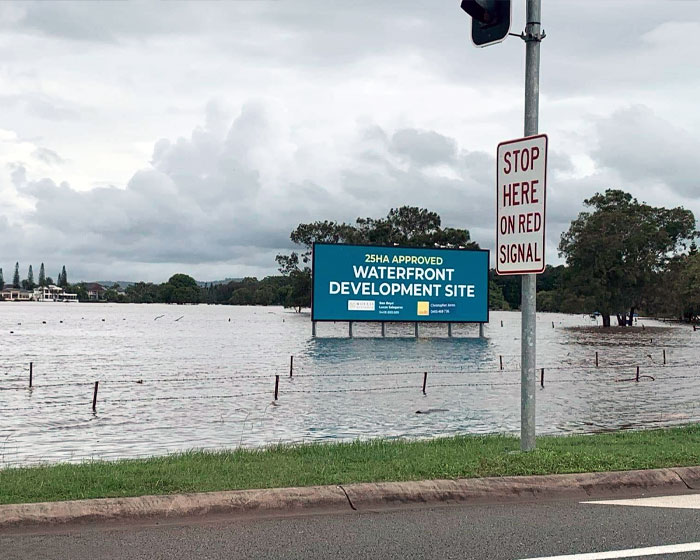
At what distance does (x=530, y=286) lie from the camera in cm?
951

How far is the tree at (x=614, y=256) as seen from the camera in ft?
351

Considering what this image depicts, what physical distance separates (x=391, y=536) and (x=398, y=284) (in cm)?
5799

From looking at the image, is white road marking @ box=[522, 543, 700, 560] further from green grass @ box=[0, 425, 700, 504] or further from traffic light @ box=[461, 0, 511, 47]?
traffic light @ box=[461, 0, 511, 47]

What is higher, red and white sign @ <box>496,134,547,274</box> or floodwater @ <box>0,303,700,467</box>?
red and white sign @ <box>496,134,547,274</box>

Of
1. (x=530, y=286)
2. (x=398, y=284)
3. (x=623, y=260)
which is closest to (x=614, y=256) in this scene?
(x=623, y=260)

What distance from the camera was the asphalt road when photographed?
20.3ft

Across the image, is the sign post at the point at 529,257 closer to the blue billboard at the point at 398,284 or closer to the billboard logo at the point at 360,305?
the blue billboard at the point at 398,284

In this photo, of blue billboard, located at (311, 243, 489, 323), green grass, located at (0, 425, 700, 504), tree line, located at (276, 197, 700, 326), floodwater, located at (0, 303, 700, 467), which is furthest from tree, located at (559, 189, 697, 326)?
green grass, located at (0, 425, 700, 504)

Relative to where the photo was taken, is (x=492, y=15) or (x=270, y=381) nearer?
(x=492, y=15)

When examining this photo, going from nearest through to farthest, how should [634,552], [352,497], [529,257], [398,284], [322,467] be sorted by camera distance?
[634,552], [352,497], [322,467], [529,257], [398,284]

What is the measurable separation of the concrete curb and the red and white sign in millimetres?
2282

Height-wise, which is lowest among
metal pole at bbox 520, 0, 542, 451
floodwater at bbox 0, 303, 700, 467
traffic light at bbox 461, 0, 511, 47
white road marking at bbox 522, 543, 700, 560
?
floodwater at bbox 0, 303, 700, 467

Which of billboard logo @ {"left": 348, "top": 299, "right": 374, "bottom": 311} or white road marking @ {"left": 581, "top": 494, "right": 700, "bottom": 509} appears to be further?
billboard logo @ {"left": 348, "top": 299, "right": 374, "bottom": 311}

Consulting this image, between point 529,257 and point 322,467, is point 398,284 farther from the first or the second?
point 322,467
